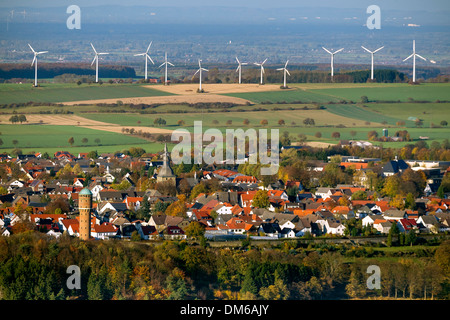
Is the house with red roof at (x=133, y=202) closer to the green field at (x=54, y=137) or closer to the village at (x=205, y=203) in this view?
the village at (x=205, y=203)

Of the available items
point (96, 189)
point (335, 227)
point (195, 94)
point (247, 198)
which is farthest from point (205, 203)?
point (195, 94)

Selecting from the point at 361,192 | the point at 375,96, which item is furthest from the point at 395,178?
the point at 375,96

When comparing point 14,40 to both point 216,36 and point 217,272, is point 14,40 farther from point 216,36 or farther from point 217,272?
point 217,272

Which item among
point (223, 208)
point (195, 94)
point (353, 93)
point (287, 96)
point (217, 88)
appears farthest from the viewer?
point (217, 88)

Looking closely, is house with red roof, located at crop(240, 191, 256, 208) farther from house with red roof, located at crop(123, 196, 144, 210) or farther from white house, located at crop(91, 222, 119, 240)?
white house, located at crop(91, 222, 119, 240)

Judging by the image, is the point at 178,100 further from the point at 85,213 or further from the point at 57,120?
the point at 85,213

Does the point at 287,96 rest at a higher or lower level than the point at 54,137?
higher

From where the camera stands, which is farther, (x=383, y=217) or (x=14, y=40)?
(x=14, y=40)

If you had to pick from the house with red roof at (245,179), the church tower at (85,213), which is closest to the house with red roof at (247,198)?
the house with red roof at (245,179)
